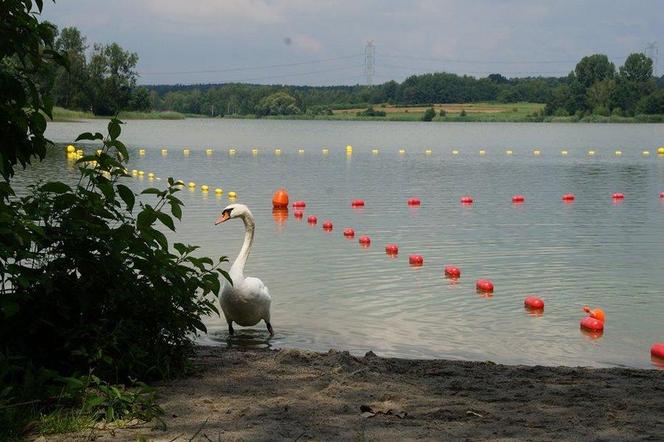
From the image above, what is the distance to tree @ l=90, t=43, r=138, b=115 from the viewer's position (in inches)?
4628

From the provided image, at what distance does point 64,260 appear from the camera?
6223 mm

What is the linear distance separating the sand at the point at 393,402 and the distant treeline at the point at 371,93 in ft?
364

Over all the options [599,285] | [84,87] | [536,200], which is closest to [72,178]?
[536,200]

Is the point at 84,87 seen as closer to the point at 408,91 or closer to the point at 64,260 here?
the point at 408,91

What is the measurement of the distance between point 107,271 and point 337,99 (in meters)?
161

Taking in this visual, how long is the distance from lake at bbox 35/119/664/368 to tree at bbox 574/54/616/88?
11592cm

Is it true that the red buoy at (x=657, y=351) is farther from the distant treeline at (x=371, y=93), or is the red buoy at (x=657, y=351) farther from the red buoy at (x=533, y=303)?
the distant treeline at (x=371, y=93)

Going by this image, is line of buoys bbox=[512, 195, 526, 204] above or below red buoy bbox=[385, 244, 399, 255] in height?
below

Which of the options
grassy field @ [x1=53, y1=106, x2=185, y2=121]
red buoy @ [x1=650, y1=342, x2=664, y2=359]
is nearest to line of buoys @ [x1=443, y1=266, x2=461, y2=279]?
red buoy @ [x1=650, y1=342, x2=664, y2=359]

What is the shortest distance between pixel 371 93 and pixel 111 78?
52.2m

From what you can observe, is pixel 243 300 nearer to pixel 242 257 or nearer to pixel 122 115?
pixel 242 257

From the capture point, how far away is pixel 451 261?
15578 mm

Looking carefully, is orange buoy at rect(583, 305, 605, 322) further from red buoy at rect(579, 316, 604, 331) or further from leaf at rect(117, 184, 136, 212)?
leaf at rect(117, 184, 136, 212)

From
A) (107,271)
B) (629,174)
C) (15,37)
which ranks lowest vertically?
(629,174)
